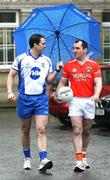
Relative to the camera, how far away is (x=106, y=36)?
21.8 metres

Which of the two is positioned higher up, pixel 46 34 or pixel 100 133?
pixel 46 34

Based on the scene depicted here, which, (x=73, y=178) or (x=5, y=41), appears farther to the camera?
(x=5, y=41)

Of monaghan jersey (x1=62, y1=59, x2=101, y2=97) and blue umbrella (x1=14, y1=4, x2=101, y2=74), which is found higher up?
blue umbrella (x1=14, y1=4, x2=101, y2=74)

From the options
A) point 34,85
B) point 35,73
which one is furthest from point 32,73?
point 34,85

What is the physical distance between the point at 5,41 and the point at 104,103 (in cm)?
846

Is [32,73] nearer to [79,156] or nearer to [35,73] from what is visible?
[35,73]

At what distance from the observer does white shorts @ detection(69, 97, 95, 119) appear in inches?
347

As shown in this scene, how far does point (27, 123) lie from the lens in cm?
878

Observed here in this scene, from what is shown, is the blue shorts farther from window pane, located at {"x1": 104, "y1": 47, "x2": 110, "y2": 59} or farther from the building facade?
window pane, located at {"x1": 104, "y1": 47, "x2": 110, "y2": 59}

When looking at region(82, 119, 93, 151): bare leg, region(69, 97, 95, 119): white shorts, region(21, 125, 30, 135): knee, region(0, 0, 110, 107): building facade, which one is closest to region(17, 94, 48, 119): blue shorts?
region(21, 125, 30, 135): knee

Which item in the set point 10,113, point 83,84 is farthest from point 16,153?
point 10,113

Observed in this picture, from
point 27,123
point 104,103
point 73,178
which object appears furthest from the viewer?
point 104,103

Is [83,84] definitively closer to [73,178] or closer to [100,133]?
[73,178]

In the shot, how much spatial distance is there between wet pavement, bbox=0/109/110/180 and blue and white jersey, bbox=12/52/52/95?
47.2 inches
